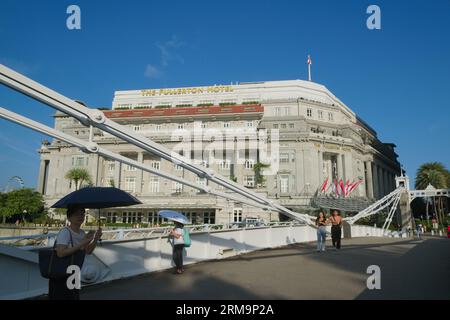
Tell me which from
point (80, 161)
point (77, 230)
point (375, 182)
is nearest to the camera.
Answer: point (77, 230)

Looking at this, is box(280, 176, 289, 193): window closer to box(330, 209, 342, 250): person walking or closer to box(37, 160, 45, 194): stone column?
box(330, 209, 342, 250): person walking

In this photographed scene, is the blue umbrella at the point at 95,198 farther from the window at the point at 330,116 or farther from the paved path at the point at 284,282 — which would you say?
the window at the point at 330,116

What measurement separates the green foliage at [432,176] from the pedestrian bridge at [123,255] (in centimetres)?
5564

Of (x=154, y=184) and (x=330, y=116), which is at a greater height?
(x=330, y=116)

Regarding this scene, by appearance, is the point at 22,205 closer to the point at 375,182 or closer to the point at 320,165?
the point at 320,165

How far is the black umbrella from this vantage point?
4.41 meters

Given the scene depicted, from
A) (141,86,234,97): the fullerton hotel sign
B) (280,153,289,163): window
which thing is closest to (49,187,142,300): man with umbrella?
(280,153,289,163): window

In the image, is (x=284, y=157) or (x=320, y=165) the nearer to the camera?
(x=320, y=165)

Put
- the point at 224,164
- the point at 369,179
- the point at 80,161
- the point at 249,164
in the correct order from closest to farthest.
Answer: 1. the point at 249,164
2. the point at 224,164
3. the point at 80,161
4. the point at 369,179

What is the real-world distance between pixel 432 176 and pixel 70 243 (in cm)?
6646

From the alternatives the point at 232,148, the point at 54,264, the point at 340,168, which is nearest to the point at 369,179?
the point at 340,168

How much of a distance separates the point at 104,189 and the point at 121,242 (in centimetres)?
369

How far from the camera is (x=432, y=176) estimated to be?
191 feet

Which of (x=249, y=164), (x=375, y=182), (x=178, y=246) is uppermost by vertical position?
(x=249, y=164)
